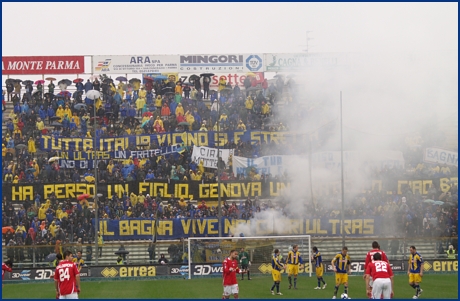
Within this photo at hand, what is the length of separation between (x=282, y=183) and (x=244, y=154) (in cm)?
331

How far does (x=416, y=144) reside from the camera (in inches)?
1857

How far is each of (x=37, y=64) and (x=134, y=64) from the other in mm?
7730

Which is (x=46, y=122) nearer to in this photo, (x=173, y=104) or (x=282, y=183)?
(x=173, y=104)

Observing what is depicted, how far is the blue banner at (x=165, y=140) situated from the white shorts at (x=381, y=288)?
28933 millimetres

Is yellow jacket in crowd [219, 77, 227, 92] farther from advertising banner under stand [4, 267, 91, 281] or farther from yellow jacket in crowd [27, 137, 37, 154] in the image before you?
advertising banner under stand [4, 267, 91, 281]

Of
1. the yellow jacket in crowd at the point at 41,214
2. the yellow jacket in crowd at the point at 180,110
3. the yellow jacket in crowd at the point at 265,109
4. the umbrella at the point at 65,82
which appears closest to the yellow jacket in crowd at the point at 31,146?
the yellow jacket in crowd at the point at 41,214

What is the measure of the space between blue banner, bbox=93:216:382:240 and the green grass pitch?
506 cm

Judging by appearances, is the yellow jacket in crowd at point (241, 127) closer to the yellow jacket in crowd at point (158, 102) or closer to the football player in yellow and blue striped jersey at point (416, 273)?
the yellow jacket in crowd at point (158, 102)

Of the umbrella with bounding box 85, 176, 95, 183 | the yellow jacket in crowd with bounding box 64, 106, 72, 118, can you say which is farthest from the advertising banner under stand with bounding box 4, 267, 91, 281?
the yellow jacket in crowd with bounding box 64, 106, 72, 118

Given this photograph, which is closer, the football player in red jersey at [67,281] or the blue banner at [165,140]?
the football player in red jersey at [67,281]

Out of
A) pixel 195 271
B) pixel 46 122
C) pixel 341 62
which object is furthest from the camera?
pixel 341 62

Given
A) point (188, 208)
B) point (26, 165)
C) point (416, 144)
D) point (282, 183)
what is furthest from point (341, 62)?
point (26, 165)

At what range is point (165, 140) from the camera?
1858 inches

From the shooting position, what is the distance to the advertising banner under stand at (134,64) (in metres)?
57.6
